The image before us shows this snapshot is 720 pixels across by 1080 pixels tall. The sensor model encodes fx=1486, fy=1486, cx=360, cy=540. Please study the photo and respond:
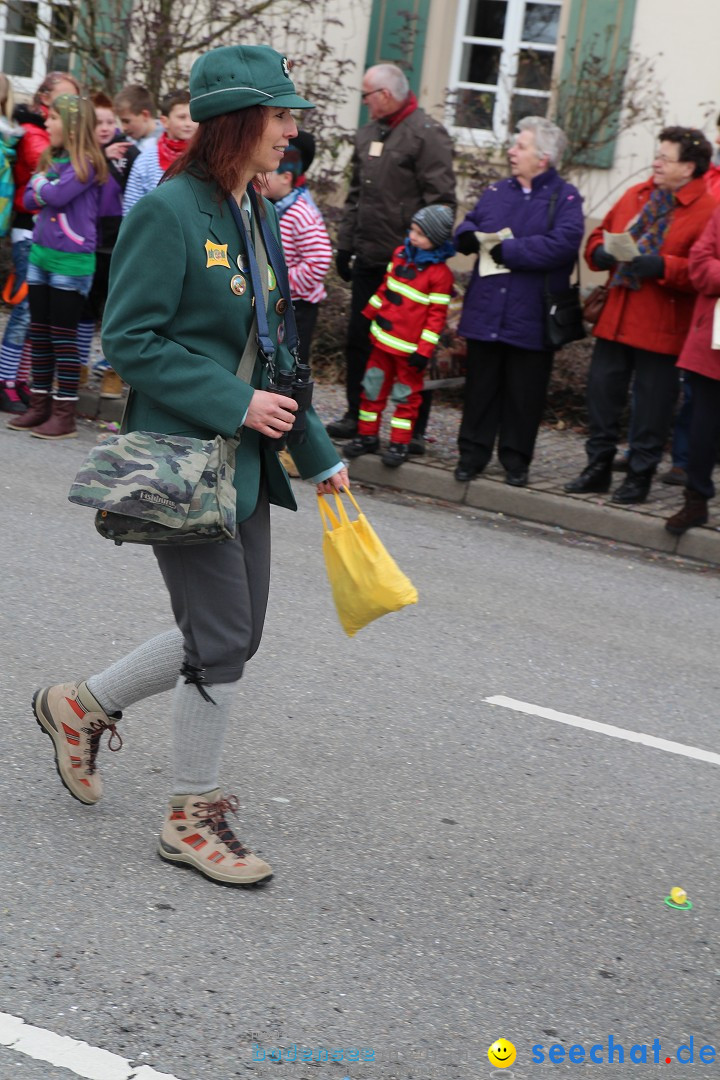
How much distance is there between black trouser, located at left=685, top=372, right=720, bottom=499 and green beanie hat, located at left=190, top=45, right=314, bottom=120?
196 inches

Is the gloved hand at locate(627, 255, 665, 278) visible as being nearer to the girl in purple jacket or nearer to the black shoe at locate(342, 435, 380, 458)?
the black shoe at locate(342, 435, 380, 458)

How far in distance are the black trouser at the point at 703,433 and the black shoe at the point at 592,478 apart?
2.32 ft

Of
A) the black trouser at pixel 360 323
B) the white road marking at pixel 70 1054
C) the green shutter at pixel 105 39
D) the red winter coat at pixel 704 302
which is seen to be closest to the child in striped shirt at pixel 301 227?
the black trouser at pixel 360 323

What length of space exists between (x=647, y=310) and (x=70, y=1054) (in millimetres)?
6245

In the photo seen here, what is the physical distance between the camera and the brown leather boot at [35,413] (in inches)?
357

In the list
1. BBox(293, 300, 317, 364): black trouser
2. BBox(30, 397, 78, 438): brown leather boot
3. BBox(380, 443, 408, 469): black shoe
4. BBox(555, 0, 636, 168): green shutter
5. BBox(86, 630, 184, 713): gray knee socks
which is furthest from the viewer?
BBox(555, 0, 636, 168): green shutter

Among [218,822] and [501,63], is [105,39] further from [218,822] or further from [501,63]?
[218,822]

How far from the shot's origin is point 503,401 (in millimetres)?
8852

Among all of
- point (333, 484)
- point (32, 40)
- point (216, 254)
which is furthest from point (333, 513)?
point (32, 40)

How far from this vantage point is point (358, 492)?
8852mm

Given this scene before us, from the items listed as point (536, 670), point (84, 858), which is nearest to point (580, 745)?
point (536, 670)

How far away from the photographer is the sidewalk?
8281 mm

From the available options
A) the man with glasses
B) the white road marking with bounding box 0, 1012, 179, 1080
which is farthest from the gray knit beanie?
the white road marking with bounding box 0, 1012, 179, 1080

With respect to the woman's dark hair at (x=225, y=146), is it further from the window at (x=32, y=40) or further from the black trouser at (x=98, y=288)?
the window at (x=32, y=40)
